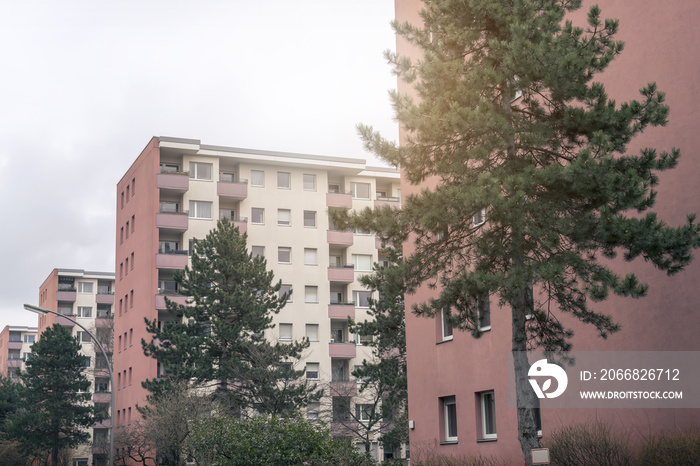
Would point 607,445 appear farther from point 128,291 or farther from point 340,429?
point 128,291

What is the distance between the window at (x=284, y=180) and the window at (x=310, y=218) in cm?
239

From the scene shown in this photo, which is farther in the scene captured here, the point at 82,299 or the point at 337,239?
the point at 82,299

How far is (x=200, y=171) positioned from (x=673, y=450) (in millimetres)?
49341

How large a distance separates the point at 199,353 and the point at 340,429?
11209 mm

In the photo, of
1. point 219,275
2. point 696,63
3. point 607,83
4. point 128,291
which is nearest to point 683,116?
point 696,63

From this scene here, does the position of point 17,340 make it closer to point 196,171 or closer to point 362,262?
point 196,171

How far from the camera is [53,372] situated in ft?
201

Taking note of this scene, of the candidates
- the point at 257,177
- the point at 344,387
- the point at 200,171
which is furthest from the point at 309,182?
the point at 344,387

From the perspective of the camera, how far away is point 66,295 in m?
102

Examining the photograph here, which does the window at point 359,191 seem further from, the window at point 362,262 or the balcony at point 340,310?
the balcony at point 340,310

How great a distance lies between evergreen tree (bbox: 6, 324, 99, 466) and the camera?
194 ft

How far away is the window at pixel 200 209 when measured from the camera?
195ft

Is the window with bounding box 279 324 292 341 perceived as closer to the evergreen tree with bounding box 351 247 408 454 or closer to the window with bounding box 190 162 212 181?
the window with bounding box 190 162 212 181

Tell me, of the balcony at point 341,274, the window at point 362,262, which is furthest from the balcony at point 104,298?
the balcony at point 341,274
